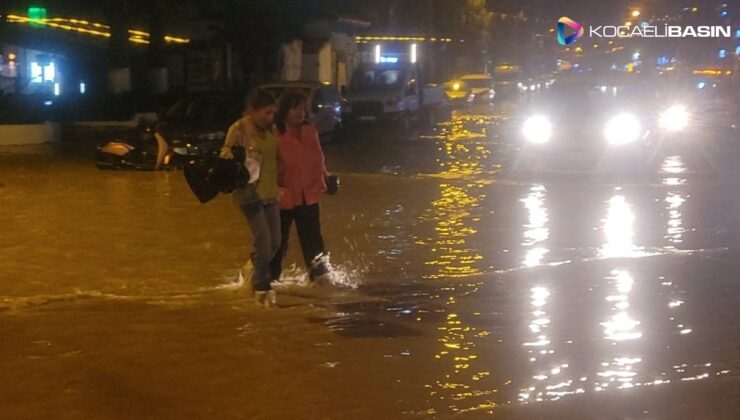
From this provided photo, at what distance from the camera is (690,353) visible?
793 centimetres

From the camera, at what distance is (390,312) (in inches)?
364

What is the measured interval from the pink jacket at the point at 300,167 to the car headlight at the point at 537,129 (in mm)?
10652

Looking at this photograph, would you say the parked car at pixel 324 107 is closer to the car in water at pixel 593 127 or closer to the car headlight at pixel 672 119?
the car in water at pixel 593 127

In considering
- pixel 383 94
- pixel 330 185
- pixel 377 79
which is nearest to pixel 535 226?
pixel 330 185

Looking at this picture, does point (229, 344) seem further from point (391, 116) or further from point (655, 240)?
point (391, 116)

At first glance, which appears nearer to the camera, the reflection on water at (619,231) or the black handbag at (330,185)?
the black handbag at (330,185)

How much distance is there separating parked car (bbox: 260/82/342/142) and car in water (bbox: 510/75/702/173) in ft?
23.7

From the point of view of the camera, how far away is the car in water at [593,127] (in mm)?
19641

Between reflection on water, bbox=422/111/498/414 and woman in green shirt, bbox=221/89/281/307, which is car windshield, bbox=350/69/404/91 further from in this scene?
woman in green shirt, bbox=221/89/281/307

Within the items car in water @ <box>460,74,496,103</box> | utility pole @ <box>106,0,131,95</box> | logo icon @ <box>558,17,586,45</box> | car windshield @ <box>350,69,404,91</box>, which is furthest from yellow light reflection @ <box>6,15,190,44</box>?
logo icon @ <box>558,17,586,45</box>

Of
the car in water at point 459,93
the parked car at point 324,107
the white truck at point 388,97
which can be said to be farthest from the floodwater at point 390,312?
the car in water at point 459,93

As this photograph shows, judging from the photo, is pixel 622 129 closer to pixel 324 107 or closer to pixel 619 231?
pixel 619 231

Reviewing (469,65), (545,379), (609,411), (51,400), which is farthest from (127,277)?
(469,65)

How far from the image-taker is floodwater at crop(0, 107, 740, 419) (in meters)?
6.98
